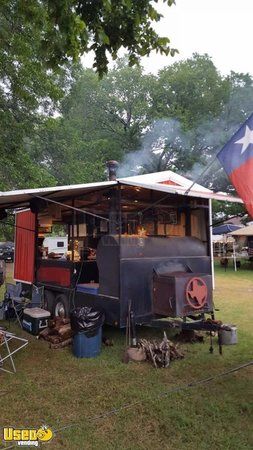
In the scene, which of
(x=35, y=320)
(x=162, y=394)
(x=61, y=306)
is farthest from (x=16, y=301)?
(x=162, y=394)

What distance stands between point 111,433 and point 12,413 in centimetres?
127

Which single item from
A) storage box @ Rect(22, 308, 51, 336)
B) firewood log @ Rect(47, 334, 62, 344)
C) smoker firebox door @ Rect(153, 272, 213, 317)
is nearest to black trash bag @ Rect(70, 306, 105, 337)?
firewood log @ Rect(47, 334, 62, 344)

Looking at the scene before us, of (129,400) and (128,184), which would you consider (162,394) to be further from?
(128,184)

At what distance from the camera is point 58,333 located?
6.88m

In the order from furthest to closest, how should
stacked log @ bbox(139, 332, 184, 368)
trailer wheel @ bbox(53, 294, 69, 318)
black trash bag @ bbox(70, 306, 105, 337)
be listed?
1. trailer wheel @ bbox(53, 294, 69, 318)
2. black trash bag @ bbox(70, 306, 105, 337)
3. stacked log @ bbox(139, 332, 184, 368)

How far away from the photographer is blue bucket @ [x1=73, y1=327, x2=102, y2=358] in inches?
239

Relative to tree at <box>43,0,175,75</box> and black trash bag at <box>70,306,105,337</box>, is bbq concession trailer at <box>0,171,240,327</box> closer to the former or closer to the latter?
black trash bag at <box>70,306,105,337</box>

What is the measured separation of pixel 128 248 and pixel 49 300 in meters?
3.34

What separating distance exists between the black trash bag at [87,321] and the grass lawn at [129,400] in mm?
483

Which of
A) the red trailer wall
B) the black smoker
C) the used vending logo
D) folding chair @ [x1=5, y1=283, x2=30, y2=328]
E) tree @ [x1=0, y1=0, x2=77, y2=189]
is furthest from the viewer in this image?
the red trailer wall

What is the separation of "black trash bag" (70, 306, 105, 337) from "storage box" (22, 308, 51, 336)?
1317 millimetres

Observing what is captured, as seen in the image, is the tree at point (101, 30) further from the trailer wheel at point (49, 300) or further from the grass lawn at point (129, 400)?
the trailer wheel at point (49, 300)

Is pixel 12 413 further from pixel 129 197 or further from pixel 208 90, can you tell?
pixel 208 90

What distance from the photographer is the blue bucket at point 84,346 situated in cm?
608
